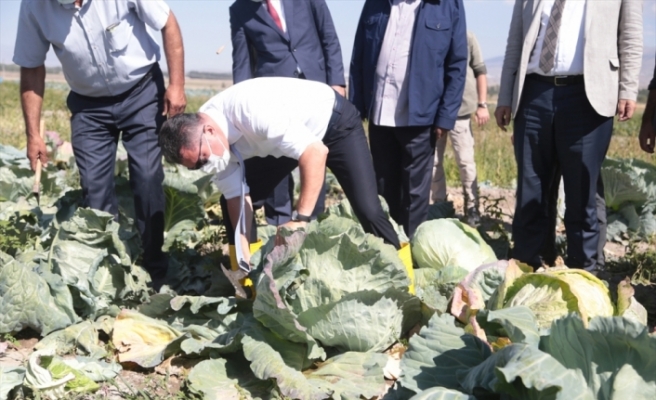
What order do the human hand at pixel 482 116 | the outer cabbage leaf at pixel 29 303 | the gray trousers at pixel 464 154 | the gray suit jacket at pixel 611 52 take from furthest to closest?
the human hand at pixel 482 116
the gray trousers at pixel 464 154
the gray suit jacket at pixel 611 52
the outer cabbage leaf at pixel 29 303

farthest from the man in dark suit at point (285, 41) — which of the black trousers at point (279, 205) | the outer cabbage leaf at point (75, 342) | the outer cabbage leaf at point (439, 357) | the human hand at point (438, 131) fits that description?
the outer cabbage leaf at point (439, 357)

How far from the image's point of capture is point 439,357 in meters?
2.64

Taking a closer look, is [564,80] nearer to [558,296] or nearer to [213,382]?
[558,296]

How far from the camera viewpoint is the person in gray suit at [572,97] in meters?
3.84

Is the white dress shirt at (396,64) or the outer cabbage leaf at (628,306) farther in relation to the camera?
the white dress shirt at (396,64)

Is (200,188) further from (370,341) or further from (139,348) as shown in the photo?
(370,341)

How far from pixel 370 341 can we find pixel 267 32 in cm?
241

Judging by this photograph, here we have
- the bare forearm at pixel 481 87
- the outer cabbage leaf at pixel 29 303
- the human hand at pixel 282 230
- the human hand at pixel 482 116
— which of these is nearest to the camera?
the human hand at pixel 282 230

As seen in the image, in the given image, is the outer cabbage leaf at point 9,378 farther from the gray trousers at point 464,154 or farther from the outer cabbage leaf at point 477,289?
the gray trousers at point 464,154

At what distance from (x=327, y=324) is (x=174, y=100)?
1.79 m

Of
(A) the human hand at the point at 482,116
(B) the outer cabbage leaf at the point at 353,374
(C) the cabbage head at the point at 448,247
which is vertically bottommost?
(B) the outer cabbage leaf at the point at 353,374

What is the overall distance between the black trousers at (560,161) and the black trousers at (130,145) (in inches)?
85.2

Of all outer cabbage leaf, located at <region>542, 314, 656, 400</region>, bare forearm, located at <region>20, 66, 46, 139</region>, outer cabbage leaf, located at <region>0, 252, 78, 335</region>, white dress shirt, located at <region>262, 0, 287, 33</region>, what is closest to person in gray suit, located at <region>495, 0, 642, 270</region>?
white dress shirt, located at <region>262, 0, 287, 33</region>

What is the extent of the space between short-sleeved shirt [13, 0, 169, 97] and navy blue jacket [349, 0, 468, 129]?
129cm
